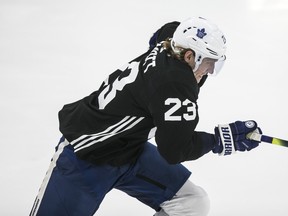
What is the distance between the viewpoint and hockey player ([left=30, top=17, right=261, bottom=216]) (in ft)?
6.86

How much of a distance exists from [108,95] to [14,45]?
278 centimetres

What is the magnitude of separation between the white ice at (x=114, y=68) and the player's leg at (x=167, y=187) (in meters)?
0.42

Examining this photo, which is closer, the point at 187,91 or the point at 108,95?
the point at 187,91

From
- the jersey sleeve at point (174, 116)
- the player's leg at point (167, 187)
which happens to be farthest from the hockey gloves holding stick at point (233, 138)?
the player's leg at point (167, 187)

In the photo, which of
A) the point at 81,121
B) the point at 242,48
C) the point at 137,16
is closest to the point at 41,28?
the point at 137,16

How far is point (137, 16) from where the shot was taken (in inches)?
213

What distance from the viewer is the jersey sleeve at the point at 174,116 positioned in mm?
2064

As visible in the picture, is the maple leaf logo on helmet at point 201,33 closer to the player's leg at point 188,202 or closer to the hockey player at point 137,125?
the hockey player at point 137,125

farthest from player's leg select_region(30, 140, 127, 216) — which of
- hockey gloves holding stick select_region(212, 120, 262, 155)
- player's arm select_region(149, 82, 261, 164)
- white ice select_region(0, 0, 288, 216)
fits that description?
white ice select_region(0, 0, 288, 216)

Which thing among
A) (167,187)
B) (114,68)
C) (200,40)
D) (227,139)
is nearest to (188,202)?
(167,187)

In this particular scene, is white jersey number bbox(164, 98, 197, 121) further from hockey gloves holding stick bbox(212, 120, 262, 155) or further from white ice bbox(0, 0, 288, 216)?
white ice bbox(0, 0, 288, 216)

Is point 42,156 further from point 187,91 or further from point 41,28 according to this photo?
point 41,28

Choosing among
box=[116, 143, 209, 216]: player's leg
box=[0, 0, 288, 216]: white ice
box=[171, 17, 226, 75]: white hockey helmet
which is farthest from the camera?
box=[0, 0, 288, 216]: white ice

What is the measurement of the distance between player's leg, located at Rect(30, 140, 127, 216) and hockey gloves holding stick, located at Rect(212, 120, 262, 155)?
0.43 metres
